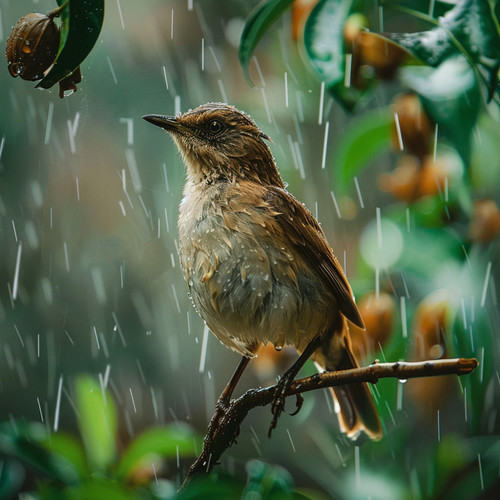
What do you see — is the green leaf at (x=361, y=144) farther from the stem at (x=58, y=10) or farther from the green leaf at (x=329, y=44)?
the stem at (x=58, y=10)

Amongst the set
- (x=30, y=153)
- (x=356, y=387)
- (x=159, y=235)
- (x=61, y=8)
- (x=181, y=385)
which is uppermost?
(x=61, y=8)

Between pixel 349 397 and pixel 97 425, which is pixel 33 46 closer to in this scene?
pixel 349 397

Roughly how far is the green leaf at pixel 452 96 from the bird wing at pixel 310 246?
349 millimetres

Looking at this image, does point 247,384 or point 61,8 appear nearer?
point 61,8

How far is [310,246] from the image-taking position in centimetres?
113

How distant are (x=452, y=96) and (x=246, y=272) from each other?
0.57 m

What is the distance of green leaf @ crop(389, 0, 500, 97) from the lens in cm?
108

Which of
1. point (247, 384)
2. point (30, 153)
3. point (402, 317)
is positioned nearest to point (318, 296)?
point (402, 317)

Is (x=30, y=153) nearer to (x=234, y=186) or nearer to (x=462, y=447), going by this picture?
(x=234, y=186)

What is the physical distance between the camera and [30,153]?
1.98 metres

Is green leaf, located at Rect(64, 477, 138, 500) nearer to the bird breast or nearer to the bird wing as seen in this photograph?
the bird breast

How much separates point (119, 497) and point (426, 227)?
0.85 metres

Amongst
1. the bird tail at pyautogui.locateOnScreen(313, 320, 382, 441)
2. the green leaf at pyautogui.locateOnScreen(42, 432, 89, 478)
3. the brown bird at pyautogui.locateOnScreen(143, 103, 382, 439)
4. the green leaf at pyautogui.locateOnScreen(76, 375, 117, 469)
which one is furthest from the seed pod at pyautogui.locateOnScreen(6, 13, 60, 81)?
the green leaf at pyautogui.locateOnScreen(76, 375, 117, 469)

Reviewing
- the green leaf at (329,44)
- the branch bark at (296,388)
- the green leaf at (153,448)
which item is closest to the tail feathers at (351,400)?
the branch bark at (296,388)
